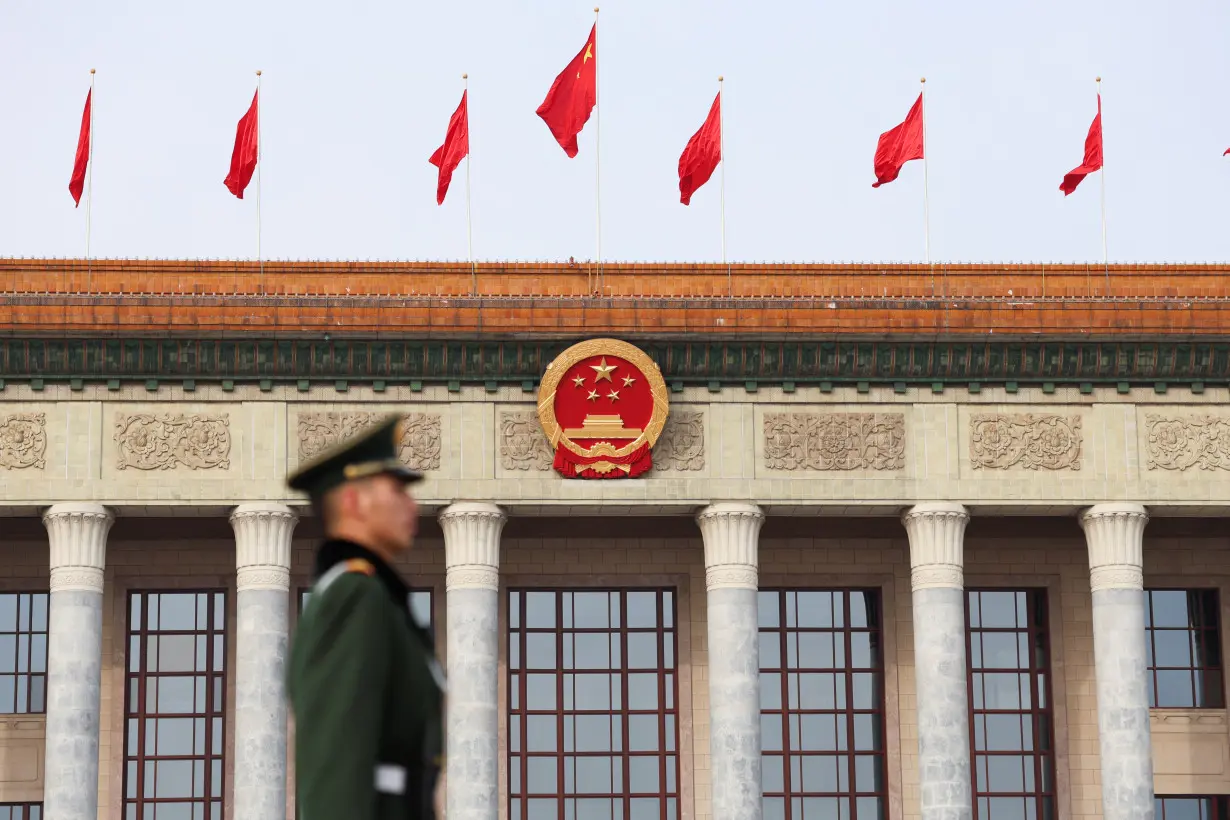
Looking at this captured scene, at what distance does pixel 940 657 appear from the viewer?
31219 mm

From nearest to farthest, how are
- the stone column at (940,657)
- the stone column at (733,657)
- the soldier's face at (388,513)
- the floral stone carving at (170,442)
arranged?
the soldier's face at (388,513) < the stone column at (733,657) < the stone column at (940,657) < the floral stone carving at (170,442)

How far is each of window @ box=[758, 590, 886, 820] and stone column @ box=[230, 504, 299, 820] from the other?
8.15 m

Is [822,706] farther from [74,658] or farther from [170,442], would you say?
[74,658]

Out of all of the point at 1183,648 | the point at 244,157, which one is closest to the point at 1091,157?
the point at 1183,648

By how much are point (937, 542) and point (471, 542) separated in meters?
6.96

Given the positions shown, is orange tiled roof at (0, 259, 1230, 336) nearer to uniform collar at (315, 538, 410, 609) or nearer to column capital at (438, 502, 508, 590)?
column capital at (438, 502, 508, 590)

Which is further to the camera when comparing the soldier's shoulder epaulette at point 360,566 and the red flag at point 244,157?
the red flag at point 244,157

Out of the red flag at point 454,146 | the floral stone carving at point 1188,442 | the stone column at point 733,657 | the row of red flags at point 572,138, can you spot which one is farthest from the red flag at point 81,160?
the floral stone carving at point 1188,442

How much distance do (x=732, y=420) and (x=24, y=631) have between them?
1230cm

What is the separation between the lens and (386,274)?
34312 millimetres

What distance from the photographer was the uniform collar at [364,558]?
206 inches

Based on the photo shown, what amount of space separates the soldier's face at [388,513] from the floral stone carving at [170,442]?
86.3 ft

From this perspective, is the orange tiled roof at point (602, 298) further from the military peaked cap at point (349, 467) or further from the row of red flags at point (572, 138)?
the military peaked cap at point (349, 467)

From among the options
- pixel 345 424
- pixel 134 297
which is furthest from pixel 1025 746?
pixel 134 297
